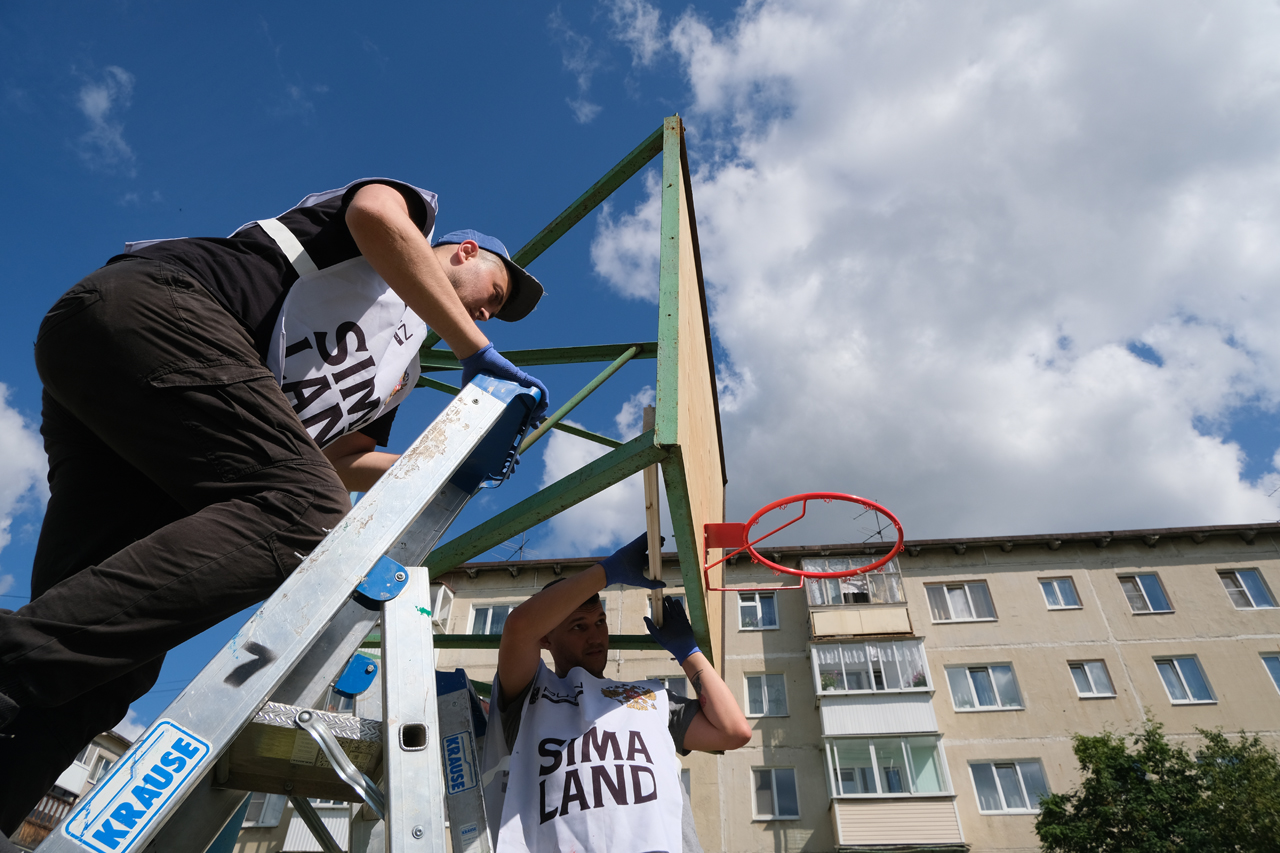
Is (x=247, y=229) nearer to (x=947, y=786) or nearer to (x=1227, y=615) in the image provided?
(x=947, y=786)

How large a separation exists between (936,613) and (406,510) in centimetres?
2352

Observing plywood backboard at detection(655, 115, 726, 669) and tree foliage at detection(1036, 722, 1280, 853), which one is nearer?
plywood backboard at detection(655, 115, 726, 669)

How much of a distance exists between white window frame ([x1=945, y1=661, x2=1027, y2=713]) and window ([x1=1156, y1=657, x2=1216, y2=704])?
12.7 ft

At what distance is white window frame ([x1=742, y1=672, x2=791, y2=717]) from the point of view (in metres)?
20.8

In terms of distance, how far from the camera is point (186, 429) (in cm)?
121

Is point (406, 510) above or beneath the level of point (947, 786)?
beneath

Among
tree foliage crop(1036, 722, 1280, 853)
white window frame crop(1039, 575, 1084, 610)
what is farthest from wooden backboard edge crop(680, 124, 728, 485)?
white window frame crop(1039, 575, 1084, 610)

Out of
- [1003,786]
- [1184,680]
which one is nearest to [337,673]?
[1003,786]

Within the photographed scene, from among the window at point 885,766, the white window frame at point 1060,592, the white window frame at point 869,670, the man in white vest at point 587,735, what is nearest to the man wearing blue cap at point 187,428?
the man in white vest at point 587,735

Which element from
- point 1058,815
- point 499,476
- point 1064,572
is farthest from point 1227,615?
point 499,476

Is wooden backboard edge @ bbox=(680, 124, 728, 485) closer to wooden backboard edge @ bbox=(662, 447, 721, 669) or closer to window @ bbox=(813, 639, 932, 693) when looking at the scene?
wooden backboard edge @ bbox=(662, 447, 721, 669)

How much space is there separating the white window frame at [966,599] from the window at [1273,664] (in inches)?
266

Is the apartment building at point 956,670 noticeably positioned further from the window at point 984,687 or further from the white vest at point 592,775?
the white vest at point 592,775

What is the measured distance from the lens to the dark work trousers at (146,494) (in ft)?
3.43
